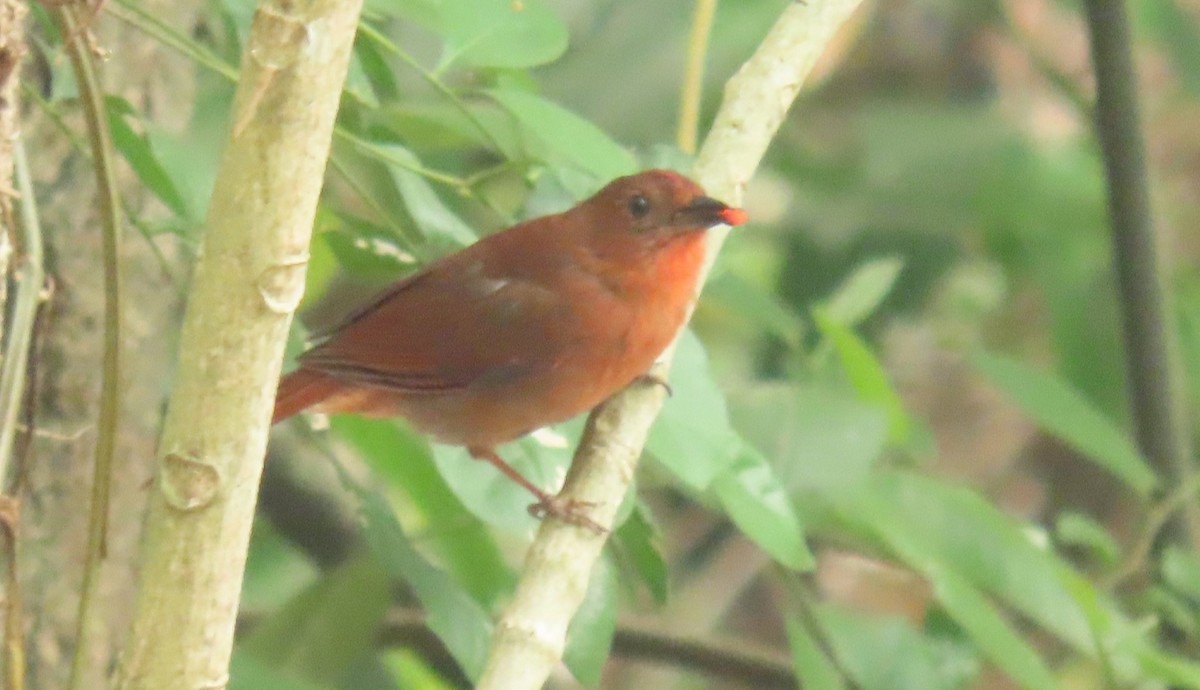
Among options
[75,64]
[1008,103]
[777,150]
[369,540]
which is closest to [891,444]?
[369,540]

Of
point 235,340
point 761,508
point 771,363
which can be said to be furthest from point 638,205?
point 771,363

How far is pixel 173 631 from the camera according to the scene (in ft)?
4.25

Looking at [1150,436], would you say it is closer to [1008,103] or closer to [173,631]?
[1008,103]

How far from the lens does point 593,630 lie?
1.96 meters

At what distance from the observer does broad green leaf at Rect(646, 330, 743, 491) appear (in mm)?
1909

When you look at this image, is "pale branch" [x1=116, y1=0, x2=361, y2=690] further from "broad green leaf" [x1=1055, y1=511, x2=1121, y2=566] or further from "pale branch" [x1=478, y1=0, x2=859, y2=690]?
"broad green leaf" [x1=1055, y1=511, x2=1121, y2=566]

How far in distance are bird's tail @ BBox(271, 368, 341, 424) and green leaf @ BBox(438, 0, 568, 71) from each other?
2.55 ft

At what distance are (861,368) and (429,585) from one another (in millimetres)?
898

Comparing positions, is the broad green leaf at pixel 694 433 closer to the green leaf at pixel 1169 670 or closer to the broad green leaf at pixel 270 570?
the green leaf at pixel 1169 670

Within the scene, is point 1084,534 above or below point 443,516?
below

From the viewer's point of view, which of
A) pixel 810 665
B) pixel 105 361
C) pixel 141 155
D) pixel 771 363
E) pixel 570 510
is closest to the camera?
pixel 105 361

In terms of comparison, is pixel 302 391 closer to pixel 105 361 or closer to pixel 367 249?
pixel 367 249

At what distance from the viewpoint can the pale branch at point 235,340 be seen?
1.21 metres

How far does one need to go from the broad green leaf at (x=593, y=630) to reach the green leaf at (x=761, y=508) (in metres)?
0.19
